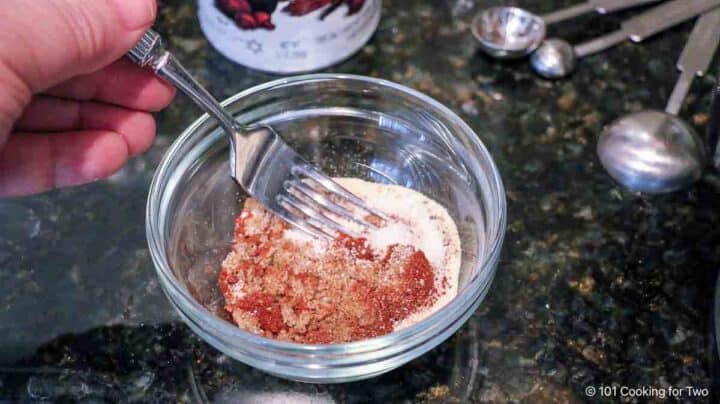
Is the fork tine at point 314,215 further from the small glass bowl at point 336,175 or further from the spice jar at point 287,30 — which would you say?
the spice jar at point 287,30

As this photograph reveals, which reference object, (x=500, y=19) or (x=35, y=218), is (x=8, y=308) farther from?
(x=500, y=19)

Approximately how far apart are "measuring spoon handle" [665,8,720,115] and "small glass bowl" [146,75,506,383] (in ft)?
0.99

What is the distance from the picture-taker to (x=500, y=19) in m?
0.97

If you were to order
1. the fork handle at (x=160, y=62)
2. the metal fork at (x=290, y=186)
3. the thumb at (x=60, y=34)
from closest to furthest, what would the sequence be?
the thumb at (x=60, y=34)
the fork handle at (x=160, y=62)
the metal fork at (x=290, y=186)

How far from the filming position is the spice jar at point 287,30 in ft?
2.71

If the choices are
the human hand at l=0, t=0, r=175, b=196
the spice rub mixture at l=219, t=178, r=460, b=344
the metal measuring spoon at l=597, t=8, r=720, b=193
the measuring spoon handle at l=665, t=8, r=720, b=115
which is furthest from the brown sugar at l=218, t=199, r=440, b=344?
the measuring spoon handle at l=665, t=8, r=720, b=115

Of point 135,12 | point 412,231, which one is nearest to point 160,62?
point 135,12

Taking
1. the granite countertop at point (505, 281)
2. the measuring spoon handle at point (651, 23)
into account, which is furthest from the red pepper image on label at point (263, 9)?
the measuring spoon handle at point (651, 23)

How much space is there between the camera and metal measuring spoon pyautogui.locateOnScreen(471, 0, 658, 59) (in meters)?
0.95

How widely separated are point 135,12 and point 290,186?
25cm

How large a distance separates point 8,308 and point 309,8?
1.48 feet

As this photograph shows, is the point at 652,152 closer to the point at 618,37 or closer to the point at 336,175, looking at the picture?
the point at 618,37

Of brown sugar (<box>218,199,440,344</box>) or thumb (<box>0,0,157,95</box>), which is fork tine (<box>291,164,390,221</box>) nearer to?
brown sugar (<box>218,199,440,344</box>)

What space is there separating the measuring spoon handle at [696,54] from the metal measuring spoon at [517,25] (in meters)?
0.08
